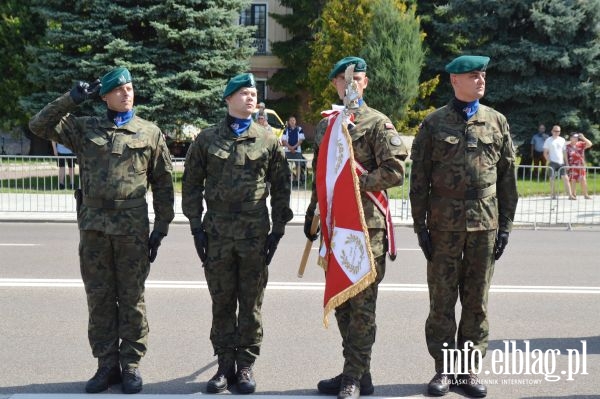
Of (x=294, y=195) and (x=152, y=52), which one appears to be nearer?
(x=294, y=195)

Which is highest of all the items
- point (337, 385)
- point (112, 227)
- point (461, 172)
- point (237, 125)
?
point (237, 125)

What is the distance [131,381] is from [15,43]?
71.8ft

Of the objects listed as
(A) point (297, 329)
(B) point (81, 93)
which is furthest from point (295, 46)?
(B) point (81, 93)

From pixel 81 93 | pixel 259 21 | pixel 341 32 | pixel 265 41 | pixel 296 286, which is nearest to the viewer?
pixel 81 93

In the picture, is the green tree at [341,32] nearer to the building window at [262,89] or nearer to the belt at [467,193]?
the building window at [262,89]

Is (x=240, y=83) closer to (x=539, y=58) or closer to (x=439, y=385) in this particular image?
(x=439, y=385)

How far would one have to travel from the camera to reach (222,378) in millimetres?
5191

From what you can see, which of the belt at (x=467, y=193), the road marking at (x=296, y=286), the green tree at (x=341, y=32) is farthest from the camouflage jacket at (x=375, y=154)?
the green tree at (x=341, y=32)

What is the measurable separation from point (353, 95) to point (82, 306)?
3793mm

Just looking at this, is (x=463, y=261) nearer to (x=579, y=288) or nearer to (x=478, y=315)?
(x=478, y=315)

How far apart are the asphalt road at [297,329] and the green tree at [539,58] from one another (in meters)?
13.9

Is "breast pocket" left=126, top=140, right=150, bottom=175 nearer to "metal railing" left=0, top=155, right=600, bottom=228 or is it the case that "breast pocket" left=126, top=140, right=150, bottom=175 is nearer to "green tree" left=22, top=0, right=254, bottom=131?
"metal railing" left=0, top=155, right=600, bottom=228

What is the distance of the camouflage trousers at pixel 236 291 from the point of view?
16.9 feet

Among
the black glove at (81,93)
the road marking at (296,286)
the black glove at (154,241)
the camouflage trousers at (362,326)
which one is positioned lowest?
the road marking at (296,286)
